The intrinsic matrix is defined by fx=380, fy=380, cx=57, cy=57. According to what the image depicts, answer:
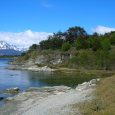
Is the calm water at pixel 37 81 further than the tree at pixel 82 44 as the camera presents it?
No

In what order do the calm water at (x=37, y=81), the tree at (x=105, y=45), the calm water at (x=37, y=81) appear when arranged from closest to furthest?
the calm water at (x=37, y=81) → the calm water at (x=37, y=81) → the tree at (x=105, y=45)

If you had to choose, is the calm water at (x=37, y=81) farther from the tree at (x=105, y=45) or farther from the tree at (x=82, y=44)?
the tree at (x=82, y=44)

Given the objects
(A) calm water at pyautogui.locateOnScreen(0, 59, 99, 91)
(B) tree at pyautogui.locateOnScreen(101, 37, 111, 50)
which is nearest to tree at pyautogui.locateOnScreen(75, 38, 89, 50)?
(B) tree at pyautogui.locateOnScreen(101, 37, 111, 50)

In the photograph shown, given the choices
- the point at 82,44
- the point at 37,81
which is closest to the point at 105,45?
the point at 82,44

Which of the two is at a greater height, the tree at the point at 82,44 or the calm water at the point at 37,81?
the tree at the point at 82,44

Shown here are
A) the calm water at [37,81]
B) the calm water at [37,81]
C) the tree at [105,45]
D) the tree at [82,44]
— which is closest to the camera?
the calm water at [37,81]

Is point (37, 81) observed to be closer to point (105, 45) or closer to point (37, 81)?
point (37, 81)

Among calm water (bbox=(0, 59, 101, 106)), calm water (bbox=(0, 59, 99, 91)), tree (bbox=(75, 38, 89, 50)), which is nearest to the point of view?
calm water (bbox=(0, 59, 101, 106))

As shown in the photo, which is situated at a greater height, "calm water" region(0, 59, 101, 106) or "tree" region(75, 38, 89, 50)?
"tree" region(75, 38, 89, 50)

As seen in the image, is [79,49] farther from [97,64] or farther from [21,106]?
[21,106]

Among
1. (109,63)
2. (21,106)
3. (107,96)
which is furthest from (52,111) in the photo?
(109,63)

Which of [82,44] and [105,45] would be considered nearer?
[105,45]

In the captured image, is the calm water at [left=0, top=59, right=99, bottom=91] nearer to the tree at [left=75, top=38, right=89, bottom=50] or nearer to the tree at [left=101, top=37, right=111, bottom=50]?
the tree at [left=101, top=37, right=111, bottom=50]

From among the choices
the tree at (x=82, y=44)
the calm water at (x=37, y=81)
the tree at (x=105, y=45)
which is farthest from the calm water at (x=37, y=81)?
the tree at (x=82, y=44)
